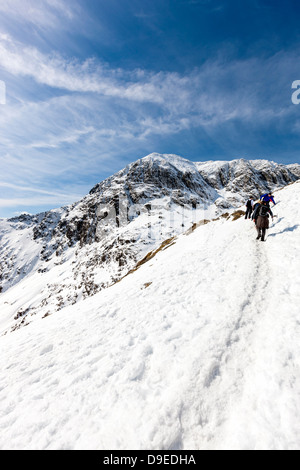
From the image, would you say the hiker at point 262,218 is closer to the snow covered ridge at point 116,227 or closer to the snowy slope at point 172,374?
the snowy slope at point 172,374

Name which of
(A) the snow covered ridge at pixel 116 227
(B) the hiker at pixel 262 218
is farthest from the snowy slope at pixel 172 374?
(A) the snow covered ridge at pixel 116 227

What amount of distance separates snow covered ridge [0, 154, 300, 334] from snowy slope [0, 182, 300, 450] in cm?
4135

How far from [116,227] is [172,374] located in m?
90.2

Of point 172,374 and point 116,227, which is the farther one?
point 116,227

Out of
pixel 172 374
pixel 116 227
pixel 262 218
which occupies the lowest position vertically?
pixel 116 227

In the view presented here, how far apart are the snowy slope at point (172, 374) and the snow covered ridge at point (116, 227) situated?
41345mm

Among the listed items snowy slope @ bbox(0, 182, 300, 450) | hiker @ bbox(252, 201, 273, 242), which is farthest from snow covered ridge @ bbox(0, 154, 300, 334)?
snowy slope @ bbox(0, 182, 300, 450)

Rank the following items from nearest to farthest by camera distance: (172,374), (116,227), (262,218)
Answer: (172,374) → (262,218) → (116,227)

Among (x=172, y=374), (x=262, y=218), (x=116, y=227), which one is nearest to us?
(x=172, y=374)

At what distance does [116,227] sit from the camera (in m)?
92.8

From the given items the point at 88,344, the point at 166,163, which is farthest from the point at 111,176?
the point at 88,344

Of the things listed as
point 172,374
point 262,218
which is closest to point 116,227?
point 262,218

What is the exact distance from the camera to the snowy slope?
335 centimetres

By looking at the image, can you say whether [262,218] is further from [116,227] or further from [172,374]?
[116,227]
